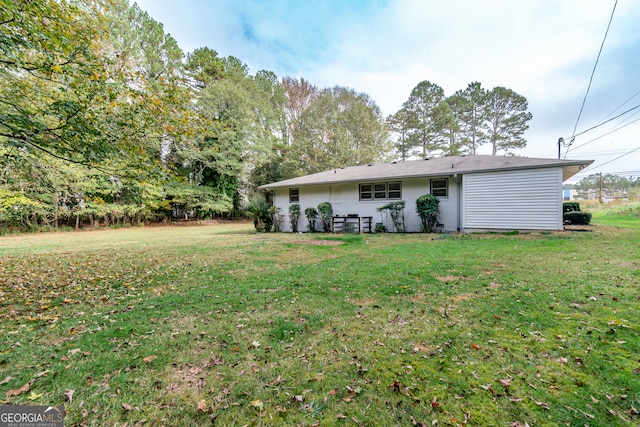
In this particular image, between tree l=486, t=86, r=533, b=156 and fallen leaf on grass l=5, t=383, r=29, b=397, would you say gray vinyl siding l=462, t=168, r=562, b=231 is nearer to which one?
fallen leaf on grass l=5, t=383, r=29, b=397

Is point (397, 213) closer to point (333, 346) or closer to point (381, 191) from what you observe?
point (381, 191)

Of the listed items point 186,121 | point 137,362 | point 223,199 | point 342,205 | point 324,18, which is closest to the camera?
point 137,362

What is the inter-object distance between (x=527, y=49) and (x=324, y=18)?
31.0 ft

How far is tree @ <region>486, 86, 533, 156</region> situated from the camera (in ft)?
78.7

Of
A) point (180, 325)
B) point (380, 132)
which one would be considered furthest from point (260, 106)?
point (180, 325)

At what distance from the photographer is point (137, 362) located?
2.25 m

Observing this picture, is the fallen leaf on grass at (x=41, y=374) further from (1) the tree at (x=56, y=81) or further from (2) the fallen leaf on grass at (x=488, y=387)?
(2) the fallen leaf on grass at (x=488, y=387)

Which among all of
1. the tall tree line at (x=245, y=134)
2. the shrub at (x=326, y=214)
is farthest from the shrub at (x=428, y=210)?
the tall tree line at (x=245, y=134)

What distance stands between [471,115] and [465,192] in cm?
1995

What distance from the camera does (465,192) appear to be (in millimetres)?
10492

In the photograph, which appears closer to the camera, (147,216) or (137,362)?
(137,362)

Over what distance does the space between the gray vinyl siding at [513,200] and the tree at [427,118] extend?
1693cm

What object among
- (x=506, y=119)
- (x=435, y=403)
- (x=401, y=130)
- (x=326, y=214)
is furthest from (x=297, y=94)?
(x=435, y=403)

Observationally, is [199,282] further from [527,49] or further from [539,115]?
[539,115]
